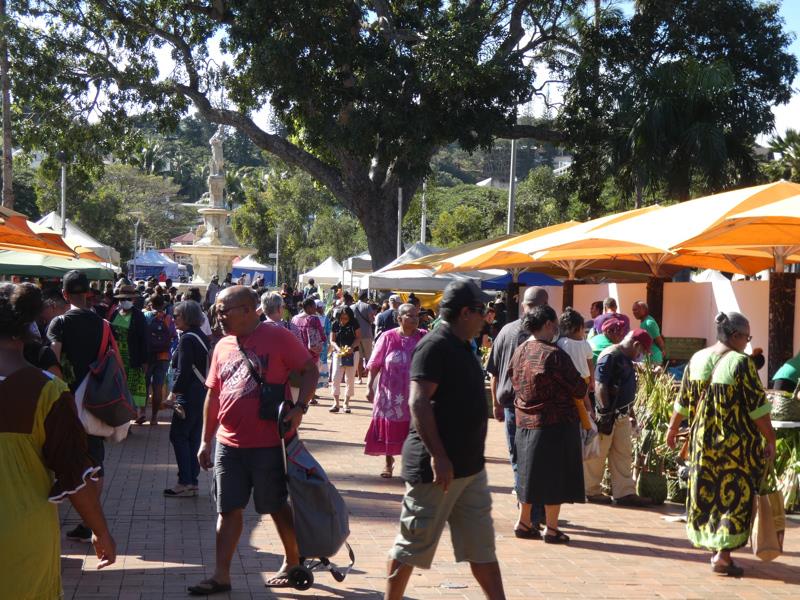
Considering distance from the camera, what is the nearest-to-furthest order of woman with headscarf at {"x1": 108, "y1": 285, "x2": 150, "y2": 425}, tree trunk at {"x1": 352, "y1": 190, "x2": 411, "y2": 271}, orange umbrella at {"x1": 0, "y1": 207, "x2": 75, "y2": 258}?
orange umbrella at {"x1": 0, "y1": 207, "x2": 75, "y2": 258}
woman with headscarf at {"x1": 108, "y1": 285, "x2": 150, "y2": 425}
tree trunk at {"x1": 352, "y1": 190, "x2": 411, "y2": 271}

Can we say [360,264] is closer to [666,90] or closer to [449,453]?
[666,90]

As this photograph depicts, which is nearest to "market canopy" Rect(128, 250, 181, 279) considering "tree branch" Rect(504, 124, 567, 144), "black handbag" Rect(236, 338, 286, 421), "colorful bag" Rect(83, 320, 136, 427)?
"tree branch" Rect(504, 124, 567, 144)

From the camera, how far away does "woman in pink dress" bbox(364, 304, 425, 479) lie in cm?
974

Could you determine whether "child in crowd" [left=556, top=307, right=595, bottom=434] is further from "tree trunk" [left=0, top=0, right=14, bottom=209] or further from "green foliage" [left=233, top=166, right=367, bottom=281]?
"green foliage" [left=233, top=166, right=367, bottom=281]

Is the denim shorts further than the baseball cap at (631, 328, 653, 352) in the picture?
Yes

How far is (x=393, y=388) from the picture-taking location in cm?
973

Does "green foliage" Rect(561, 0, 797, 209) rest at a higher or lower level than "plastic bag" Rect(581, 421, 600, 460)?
higher

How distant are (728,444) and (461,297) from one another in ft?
8.18

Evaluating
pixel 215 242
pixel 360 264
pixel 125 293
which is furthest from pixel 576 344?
pixel 215 242

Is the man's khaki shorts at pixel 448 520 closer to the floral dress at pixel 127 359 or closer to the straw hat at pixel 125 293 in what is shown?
the floral dress at pixel 127 359

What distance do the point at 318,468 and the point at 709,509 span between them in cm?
263

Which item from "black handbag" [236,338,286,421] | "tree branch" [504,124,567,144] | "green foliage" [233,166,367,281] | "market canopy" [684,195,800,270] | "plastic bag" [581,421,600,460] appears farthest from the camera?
"green foliage" [233,166,367,281]

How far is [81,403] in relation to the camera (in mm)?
6598

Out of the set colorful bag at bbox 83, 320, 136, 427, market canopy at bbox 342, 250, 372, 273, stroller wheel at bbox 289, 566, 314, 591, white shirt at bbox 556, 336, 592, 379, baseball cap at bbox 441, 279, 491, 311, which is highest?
market canopy at bbox 342, 250, 372, 273
